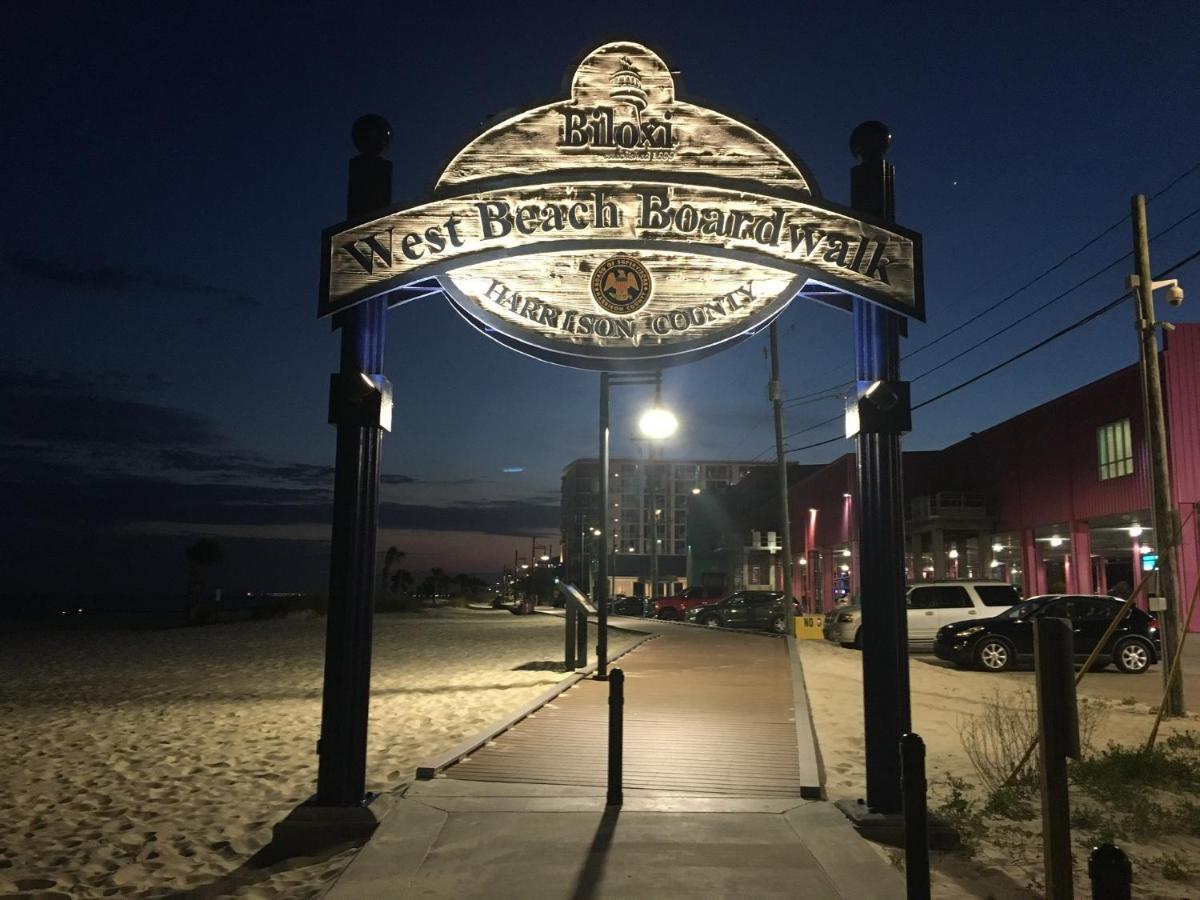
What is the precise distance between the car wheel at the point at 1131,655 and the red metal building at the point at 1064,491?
211 inches

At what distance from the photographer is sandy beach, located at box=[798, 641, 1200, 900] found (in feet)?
17.5

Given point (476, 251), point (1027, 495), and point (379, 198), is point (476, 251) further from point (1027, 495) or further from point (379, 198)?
point (1027, 495)

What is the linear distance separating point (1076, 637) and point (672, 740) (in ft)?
39.0

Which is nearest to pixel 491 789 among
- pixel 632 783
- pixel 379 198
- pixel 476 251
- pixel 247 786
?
pixel 632 783

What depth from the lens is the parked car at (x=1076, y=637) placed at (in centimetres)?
1703

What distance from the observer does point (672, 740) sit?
888 cm

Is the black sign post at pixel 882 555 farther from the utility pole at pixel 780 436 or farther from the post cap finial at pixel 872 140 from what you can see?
the utility pole at pixel 780 436

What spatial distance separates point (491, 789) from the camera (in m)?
6.90

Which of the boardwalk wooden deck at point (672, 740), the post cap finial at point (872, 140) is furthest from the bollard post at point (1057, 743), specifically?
the post cap finial at point (872, 140)

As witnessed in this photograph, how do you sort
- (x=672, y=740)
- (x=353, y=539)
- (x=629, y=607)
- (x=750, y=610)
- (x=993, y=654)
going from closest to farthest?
(x=353, y=539) → (x=672, y=740) → (x=993, y=654) → (x=750, y=610) → (x=629, y=607)

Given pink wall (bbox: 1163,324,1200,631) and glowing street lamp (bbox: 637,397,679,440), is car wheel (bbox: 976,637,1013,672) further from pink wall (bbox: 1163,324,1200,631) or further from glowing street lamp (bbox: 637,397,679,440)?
pink wall (bbox: 1163,324,1200,631)

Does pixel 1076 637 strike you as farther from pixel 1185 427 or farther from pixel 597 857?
pixel 597 857

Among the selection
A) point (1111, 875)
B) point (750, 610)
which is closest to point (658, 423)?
point (1111, 875)

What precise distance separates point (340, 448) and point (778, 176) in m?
3.74
